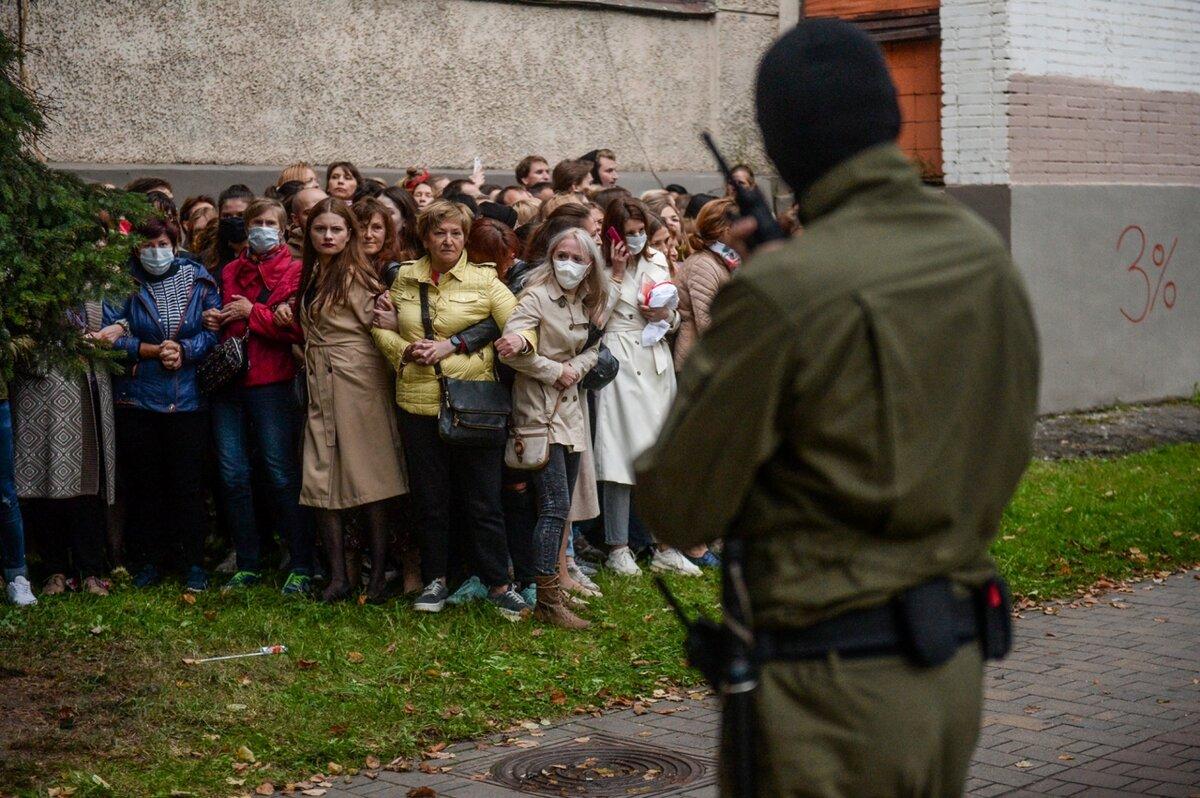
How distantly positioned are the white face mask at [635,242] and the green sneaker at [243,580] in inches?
107

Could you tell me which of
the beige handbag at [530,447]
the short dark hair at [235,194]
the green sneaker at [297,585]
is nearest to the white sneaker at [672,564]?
the beige handbag at [530,447]

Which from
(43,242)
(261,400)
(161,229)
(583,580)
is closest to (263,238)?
(161,229)

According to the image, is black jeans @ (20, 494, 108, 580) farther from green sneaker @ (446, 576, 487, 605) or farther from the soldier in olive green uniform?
the soldier in olive green uniform

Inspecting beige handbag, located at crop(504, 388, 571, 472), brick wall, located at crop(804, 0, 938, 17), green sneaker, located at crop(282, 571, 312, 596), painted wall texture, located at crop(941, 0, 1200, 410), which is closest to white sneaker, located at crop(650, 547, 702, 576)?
beige handbag, located at crop(504, 388, 571, 472)

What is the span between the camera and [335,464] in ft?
26.4

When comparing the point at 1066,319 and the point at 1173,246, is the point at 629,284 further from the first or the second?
the point at 1173,246

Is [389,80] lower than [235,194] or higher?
higher

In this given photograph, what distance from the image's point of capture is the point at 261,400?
8.31 meters

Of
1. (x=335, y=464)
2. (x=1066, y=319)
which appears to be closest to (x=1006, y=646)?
(x=335, y=464)

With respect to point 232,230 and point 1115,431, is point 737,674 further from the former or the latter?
point 1115,431

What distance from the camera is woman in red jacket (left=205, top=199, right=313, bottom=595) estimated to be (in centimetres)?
827

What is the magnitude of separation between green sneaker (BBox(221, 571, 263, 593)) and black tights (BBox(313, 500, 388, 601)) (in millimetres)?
492

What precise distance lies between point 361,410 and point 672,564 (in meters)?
2.06

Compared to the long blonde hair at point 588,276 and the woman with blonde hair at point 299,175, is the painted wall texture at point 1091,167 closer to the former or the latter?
the woman with blonde hair at point 299,175
